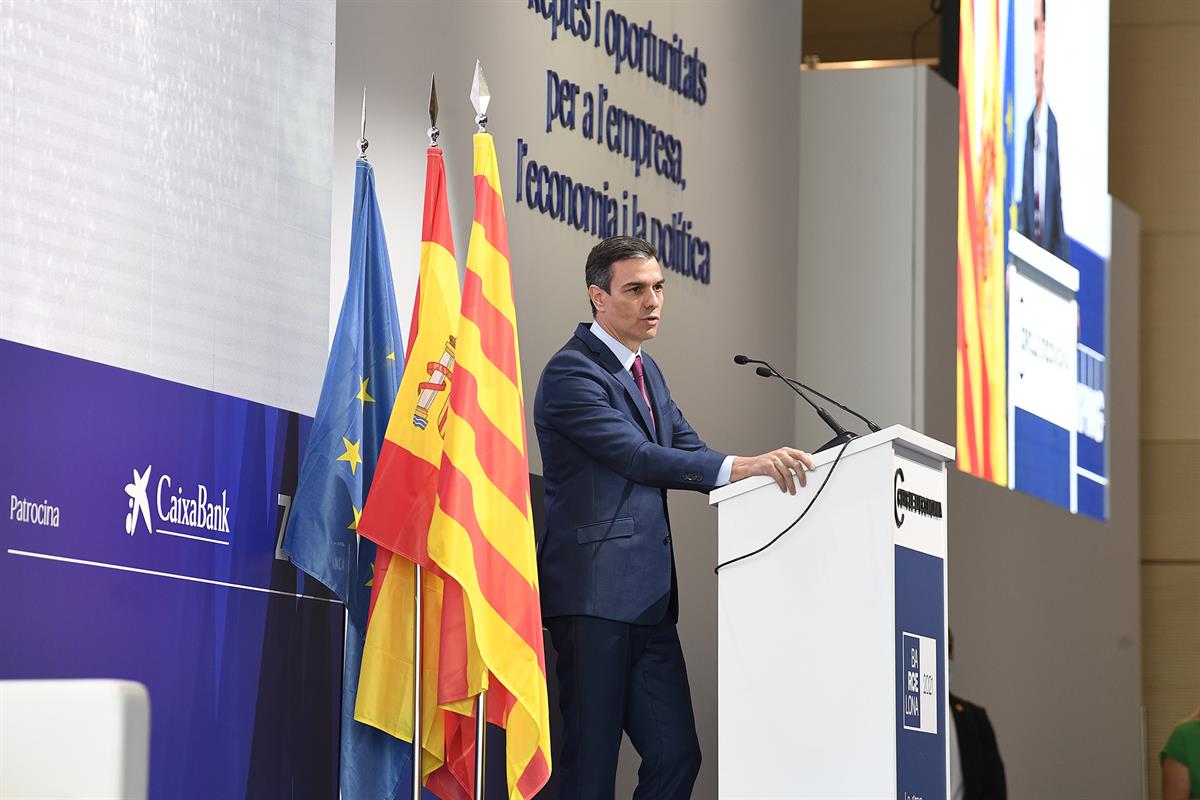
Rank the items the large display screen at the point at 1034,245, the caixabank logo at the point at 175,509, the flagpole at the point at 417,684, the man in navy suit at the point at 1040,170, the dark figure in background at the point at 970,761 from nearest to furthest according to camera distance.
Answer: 1. the caixabank logo at the point at 175,509
2. the flagpole at the point at 417,684
3. the dark figure in background at the point at 970,761
4. the large display screen at the point at 1034,245
5. the man in navy suit at the point at 1040,170

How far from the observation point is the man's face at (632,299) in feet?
14.3

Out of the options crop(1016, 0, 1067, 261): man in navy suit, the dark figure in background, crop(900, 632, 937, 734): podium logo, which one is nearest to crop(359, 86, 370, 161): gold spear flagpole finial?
crop(900, 632, 937, 734): podium logo

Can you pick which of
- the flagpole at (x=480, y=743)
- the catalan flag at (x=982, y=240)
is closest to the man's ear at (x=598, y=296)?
the flagpole at (x=480, y=743)

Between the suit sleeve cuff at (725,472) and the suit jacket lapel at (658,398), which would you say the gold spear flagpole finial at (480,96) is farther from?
the suit sleeve cuff at (725,472)

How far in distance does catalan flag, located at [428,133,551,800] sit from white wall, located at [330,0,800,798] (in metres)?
0.43

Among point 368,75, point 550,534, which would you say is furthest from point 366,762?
point 368,75

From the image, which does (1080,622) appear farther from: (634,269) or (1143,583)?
(634,269)

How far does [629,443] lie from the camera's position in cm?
412

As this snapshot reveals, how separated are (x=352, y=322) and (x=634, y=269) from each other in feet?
2.46

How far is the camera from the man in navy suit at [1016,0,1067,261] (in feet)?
24.6

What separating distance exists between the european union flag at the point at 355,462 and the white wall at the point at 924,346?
3.09 meters

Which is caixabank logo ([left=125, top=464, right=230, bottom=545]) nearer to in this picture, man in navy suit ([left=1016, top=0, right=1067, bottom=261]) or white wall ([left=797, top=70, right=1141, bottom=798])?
white wall ([left=797, top=70, right=1141, bottom=798])

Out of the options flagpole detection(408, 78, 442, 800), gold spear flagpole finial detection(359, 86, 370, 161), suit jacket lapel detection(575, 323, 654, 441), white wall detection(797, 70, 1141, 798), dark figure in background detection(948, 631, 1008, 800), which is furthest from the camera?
white wall detection(797, 70, 1141, 798)

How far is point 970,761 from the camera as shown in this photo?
21.2 feet
